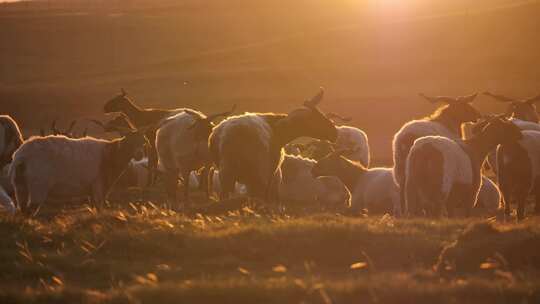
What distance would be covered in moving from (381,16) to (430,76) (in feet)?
131

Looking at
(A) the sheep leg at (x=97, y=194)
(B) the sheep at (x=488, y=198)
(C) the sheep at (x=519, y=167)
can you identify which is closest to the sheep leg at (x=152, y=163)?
(A) the sheep leg at (x=97, y=194)

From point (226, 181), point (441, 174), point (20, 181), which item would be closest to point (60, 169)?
point (20, 181)

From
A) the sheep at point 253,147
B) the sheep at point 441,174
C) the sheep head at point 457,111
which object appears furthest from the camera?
the sheep head at point 457,111

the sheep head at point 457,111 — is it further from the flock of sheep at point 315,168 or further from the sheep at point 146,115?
the sheep at point 146,115

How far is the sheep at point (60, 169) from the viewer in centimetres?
1662

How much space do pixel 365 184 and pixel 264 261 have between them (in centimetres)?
1001

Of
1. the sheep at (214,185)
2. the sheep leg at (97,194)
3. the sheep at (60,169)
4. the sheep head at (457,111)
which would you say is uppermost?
the sheep head at (457,111)

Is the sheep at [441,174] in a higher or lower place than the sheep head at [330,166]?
higher

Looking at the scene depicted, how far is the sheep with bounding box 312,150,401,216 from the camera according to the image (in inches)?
794

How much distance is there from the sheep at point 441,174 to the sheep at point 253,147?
3.00 m

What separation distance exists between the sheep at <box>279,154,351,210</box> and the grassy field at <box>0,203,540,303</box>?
37.5 ft

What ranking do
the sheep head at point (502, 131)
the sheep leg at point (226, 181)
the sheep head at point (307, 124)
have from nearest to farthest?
the sheep head at point (502, 131)
the sheep leg at point (226, 181)
the sheep head at point (307, 124)

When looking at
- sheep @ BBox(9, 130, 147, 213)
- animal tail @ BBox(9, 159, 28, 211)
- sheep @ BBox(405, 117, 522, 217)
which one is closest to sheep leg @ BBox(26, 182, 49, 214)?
sheep @ BBox(9, 130, 147, 213)

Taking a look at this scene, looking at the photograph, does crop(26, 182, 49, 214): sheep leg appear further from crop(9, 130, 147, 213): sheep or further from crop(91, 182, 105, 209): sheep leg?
crop(91, 182, 105, 209): sheep leg
